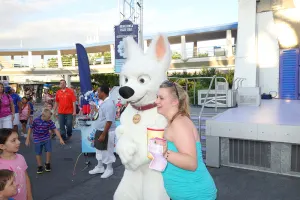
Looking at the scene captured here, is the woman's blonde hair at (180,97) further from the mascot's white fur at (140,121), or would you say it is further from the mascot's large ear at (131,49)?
the mascot's large ear at (131,49)

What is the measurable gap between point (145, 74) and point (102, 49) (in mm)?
28402

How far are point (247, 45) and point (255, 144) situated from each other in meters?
6.79

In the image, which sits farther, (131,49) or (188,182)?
(131,49)

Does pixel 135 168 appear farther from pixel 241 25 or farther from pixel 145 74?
pixel 241 25

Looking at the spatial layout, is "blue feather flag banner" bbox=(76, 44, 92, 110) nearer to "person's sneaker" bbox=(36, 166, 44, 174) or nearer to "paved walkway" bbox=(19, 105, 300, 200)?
"paved walkway" bbox=(19, 105, 300, 200)

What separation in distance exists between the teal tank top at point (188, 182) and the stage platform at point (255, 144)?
293 centimetres

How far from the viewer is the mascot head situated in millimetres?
2969

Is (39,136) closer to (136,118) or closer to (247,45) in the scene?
(136,118)

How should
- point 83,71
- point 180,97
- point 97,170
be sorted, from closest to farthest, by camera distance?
1. point 180,97
2. point 97,170
3. point 83,71

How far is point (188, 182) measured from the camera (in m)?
1.81

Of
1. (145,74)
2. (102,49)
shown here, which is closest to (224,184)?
(145,74)

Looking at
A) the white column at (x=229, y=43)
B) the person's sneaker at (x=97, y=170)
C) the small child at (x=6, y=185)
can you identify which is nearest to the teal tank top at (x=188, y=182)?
the small child at (x=6, y=185)

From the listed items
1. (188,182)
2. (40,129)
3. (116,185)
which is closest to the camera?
(188,182)

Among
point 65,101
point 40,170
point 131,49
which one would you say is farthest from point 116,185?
point 65,101
